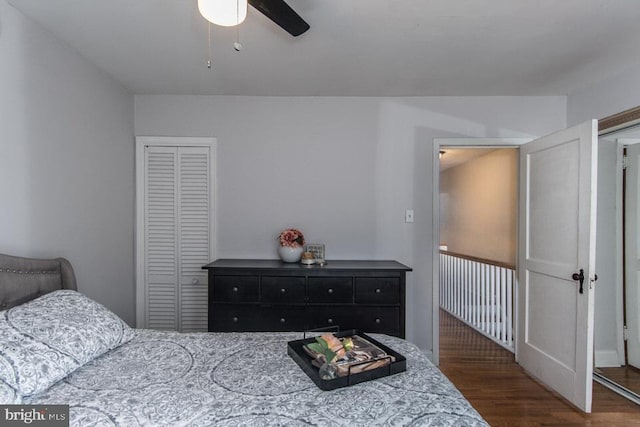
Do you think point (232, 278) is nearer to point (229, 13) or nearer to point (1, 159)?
point (1, 159)

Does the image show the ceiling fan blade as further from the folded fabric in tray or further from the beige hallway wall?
the beige hallway wall

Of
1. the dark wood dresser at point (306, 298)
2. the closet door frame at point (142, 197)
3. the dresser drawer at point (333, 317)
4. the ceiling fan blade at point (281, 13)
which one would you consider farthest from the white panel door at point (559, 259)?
the closet door frame at point (142, 197)

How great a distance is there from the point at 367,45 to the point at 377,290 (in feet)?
5.86

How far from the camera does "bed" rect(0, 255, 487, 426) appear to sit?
3.38 ft

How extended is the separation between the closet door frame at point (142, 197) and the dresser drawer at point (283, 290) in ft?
2.62

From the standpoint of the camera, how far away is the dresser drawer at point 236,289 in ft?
8.48

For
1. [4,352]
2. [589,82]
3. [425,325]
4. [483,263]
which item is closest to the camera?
[4,352]

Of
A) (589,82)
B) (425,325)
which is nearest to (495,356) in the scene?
(425,325)

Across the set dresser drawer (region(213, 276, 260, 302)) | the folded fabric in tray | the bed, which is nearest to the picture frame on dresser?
dresser drawer (region(213, 276, 260, 302))

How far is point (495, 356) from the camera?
3154mm

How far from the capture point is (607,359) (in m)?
2.87

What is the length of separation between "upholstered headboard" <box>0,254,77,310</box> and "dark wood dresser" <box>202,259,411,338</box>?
93cm

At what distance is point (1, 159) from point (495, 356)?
4074 millimetres

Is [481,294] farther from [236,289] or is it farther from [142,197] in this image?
[142,197]
